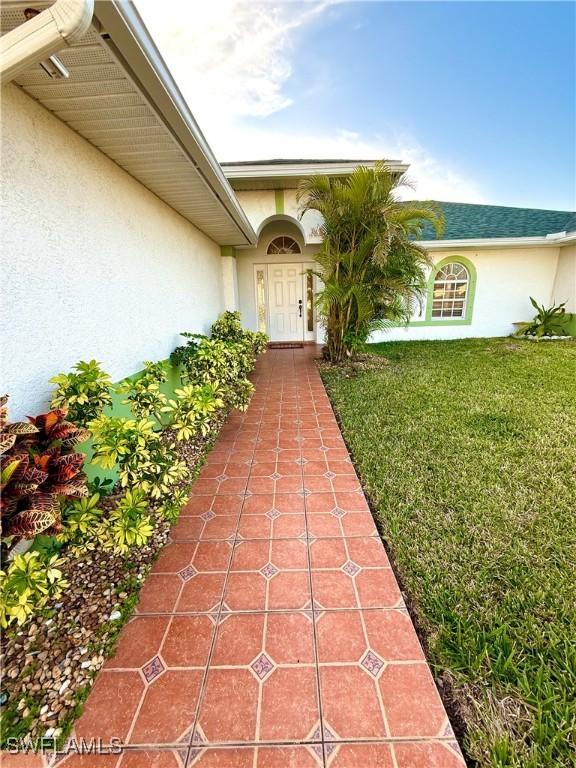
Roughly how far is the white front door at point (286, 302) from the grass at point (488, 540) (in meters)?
5.52

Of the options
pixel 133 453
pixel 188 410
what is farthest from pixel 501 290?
pixel 133 453

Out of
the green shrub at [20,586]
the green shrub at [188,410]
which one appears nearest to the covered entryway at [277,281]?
the green shrub at [188,410]

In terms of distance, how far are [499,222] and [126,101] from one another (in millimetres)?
11735

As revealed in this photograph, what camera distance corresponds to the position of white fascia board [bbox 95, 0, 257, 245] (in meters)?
1.43

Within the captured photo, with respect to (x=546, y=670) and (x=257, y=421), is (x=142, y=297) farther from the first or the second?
(x=546, y=670)

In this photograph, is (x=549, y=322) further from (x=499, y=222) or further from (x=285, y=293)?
(x=285, y=293)

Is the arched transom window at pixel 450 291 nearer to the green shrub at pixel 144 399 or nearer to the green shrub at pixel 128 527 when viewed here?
the green shrub at pixel 144 399

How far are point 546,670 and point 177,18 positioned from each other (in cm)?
478

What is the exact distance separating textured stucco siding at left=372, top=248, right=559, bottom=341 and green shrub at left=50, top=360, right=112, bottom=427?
8.61 meters

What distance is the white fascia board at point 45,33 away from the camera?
119 cm

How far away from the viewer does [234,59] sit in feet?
19.5

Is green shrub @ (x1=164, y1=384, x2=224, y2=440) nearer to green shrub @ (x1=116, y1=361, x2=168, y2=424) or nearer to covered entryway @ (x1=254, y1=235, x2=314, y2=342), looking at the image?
green shrub @ (x1=116, y1=361, x2=168, y2=424)

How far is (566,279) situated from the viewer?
9.18m

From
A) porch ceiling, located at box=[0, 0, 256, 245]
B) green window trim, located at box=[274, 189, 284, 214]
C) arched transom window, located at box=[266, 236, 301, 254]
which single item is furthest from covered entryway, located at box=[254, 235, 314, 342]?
porch ceiling, located at box=[0, 0, 256, 245]
